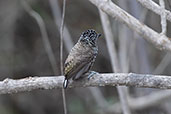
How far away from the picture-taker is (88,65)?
3059 millimetres

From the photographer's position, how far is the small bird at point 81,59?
2.93 metres

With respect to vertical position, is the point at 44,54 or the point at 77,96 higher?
the point at 44,54

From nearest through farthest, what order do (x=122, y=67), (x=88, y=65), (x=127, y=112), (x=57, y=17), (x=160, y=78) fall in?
(x=160, y=78) < (x=88, y=65) < (x=127, y=112) < (x=122, y=67) < (x=57, y=17)

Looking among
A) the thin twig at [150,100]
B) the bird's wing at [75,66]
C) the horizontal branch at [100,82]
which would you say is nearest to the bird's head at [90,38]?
the bird's wing at [75,66]

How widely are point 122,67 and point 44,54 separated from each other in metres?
2.18

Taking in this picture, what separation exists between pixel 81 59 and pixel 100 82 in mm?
360

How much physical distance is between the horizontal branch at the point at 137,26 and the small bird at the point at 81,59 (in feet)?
1.65

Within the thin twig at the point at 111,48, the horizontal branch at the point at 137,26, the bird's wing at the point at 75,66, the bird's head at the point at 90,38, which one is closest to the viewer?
the horizontal branch at the point at 137,26

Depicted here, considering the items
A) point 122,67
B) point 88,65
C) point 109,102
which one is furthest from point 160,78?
point 109,102

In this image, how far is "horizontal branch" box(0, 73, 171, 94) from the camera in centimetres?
259

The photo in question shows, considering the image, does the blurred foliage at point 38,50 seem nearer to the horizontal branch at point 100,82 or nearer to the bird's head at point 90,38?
the bird's head at point 90,38

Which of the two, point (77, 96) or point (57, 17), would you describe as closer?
point (57, 17)

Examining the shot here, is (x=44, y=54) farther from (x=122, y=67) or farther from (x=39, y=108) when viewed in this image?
(x=122, y=67)

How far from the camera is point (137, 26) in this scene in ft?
8.48
